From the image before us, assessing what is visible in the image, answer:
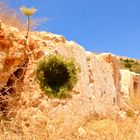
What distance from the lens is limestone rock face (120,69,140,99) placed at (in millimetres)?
13214

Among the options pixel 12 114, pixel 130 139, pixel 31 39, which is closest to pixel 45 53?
pixel 31 39

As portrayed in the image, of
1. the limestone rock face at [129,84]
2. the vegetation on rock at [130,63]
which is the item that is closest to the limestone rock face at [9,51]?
the limestone rock face at [129,84]

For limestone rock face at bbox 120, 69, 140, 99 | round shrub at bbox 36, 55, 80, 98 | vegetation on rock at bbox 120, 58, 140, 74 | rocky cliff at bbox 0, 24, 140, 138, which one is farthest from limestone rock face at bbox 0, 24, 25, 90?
vegetation on rock at bbox 120, 58, 140, 74

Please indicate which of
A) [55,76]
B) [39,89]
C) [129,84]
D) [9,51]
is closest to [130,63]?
[129,84]

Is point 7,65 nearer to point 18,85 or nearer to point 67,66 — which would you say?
point 18,85

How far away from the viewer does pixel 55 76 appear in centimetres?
639

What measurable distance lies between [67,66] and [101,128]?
1230 millimetres

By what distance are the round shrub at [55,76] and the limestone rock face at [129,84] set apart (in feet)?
20.0

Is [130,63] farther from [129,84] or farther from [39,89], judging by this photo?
[39,89]

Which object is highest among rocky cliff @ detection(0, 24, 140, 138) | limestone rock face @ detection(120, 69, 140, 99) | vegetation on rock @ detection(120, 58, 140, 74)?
vegetation on rock @ detection(120, 58, 140, 74)

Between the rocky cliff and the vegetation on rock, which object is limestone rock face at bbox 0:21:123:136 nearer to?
the rocky cliff

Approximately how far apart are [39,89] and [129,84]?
27.5ft

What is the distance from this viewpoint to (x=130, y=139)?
559cm

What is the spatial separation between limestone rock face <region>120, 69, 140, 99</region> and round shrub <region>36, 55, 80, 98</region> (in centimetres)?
611
